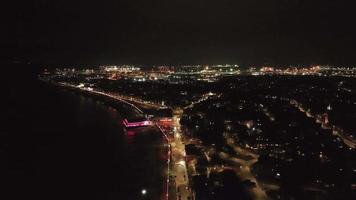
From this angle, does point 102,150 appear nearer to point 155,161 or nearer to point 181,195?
point 155,161

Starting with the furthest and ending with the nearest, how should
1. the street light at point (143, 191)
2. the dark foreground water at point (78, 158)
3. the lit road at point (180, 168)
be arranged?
the dark foreground water at point (78, 158)
the street light at point (143, 191)
the lit road at point (180, 168)

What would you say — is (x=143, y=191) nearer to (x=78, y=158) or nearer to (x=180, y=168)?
(x=180, y=168)

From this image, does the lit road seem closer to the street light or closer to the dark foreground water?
the dark foreground water

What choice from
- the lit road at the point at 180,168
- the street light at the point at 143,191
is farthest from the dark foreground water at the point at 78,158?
the lit road at the point at 180,168

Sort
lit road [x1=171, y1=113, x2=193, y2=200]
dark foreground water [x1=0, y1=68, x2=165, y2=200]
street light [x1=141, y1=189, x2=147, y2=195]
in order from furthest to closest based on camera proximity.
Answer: dark foreground water [x1=0, y1=68, x2=165, y2=200] → street light [x1=141, y1=189, x2=147, y2=195] → lit road [x1=171, y1=113, x2=193, y2=200]

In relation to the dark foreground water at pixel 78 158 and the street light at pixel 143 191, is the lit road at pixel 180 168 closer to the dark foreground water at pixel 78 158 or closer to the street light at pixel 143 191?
the dark foreground water at pixel 78 158

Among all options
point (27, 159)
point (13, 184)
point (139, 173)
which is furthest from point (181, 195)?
point (27, 159)

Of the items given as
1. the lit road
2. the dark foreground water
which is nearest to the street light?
the dark foreground water

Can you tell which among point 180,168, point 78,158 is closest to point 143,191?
point 180,168
